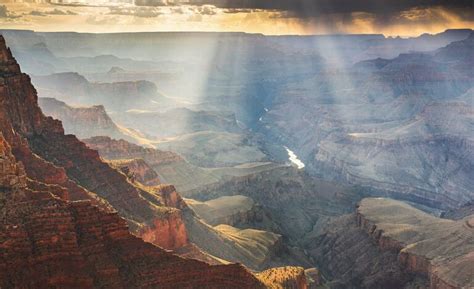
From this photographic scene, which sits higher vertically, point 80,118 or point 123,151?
point 123,151

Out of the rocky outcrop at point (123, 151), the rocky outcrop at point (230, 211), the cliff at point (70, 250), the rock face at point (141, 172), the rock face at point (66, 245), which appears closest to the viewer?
the cliff at point (70, 250)

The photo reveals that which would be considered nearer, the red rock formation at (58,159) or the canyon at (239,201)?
the canyon at (239,201)

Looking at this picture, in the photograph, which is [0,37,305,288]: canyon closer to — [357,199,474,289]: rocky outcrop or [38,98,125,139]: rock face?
[357,199,474,289]: rocky outcrop

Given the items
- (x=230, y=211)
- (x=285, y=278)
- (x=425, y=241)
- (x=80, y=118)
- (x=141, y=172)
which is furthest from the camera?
(x=80, y=118)

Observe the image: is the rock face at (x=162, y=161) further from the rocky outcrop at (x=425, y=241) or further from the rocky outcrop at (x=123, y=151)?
the rocky outcrop at (x=425, y=241)

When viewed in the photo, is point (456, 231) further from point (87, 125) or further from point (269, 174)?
point (87, 125)

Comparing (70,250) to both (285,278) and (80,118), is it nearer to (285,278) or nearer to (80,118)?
(285,278)

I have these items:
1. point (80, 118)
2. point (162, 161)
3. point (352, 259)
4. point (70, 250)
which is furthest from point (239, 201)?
point (70, 250)

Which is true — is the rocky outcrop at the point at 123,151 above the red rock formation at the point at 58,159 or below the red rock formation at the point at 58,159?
below

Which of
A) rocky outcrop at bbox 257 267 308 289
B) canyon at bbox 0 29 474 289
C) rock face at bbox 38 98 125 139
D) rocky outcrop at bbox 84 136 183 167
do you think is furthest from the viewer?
rock face at bbox 38 98 125 139

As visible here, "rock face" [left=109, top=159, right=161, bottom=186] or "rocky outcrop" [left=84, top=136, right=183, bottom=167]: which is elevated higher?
"rock face" [left=109, top=159, right=161, bottom=186]

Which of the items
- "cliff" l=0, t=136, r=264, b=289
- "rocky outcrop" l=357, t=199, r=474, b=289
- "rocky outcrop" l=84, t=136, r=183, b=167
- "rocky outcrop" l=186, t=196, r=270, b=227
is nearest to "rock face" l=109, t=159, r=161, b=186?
"rocky outcrop" l=186, t=196, r=270, b=227

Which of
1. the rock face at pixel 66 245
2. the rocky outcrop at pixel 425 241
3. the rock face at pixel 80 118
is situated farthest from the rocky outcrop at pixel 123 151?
the rock face at pixel 66 245
